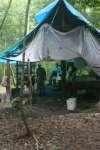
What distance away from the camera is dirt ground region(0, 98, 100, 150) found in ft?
26.2

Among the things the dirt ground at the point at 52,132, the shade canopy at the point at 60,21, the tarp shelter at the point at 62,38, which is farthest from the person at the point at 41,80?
the dirt ground at the point at 52,132

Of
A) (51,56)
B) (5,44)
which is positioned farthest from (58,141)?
(5,44)

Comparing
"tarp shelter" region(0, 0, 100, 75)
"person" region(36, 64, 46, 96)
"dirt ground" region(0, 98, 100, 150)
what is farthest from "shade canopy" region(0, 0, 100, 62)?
"person" region(36, 64, 46, 96)

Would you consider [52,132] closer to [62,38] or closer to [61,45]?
[61,45]

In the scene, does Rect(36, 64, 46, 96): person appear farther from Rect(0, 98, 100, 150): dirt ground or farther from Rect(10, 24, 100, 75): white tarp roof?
Rect(0, 98, 100, 150): dirt ground

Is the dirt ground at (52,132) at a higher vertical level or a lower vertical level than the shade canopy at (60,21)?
lower

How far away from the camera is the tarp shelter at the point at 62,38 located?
44.8 feet

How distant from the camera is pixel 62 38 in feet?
46.0

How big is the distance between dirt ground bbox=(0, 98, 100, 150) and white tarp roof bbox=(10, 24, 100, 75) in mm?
2674

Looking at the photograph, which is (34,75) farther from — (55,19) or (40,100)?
(55,19)

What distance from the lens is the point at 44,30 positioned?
45.7 feet

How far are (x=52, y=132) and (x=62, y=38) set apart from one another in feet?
18.5

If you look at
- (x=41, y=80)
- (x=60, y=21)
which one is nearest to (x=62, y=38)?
(x=60, y=21)

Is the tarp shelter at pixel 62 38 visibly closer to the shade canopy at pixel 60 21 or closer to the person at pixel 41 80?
the shade canopy at pixel 60 21
